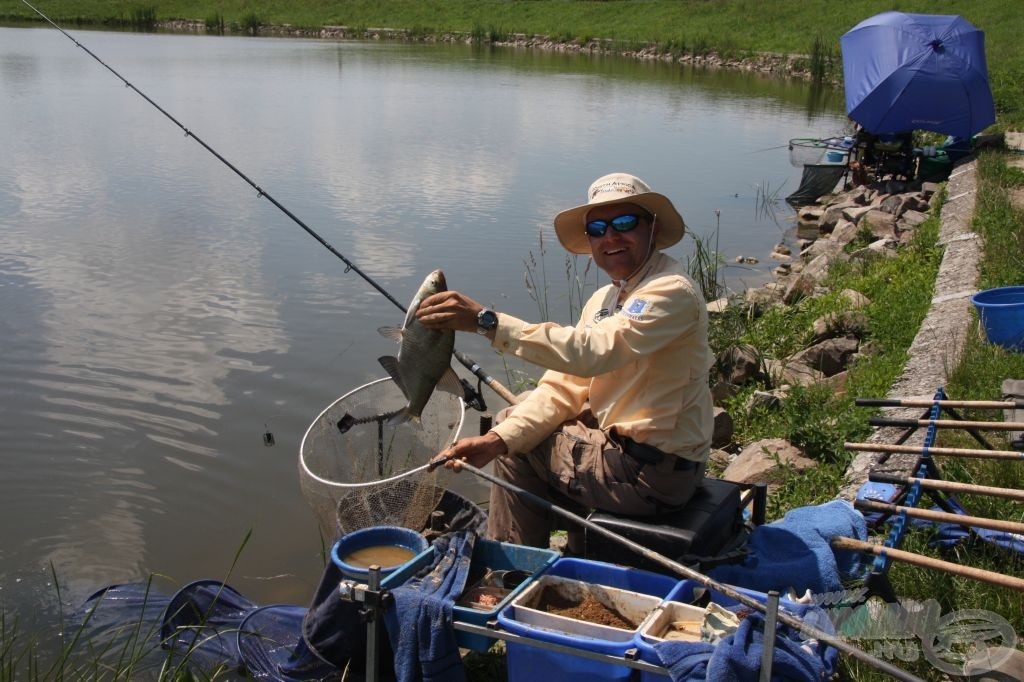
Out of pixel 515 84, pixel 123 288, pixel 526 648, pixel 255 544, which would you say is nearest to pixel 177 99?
pixel 515 84

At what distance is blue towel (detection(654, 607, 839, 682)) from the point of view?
9.66ft

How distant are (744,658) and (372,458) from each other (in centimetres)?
273

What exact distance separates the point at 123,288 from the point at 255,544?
534 centimetres

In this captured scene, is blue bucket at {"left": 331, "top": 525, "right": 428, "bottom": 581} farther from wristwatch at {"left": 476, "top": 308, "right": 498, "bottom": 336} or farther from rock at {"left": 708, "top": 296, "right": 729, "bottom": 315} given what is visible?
rock at {"left": 708, "top": 296, "right": 729, "bottom": 315}

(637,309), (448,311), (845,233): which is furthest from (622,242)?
(845,233)

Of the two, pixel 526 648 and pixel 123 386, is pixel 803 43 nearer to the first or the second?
pixel 123 386

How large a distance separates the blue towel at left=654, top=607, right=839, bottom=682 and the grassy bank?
33977 mm

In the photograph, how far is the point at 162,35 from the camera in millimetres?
51219

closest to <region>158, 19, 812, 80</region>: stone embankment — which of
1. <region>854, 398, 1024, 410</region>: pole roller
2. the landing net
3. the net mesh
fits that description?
the landing net

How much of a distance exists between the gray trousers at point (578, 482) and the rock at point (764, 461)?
1.40 m

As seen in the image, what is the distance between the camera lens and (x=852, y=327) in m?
8.00

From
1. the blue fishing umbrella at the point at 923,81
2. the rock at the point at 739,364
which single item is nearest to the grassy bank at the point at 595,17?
the blue fishing umbrella at the point at 923,81

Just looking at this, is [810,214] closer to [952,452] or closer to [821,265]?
[821,265]

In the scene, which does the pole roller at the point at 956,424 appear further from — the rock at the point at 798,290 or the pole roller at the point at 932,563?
the rock at the point at 798,290
